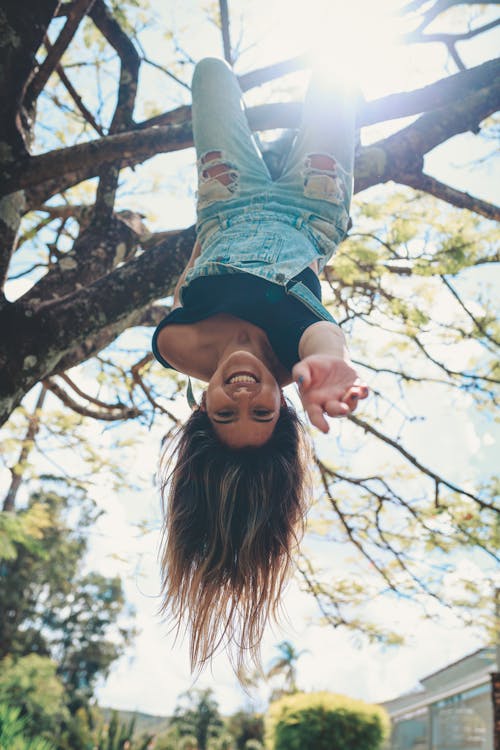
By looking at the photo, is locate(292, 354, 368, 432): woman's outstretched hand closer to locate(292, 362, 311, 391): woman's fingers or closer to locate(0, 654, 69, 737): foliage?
locate(292, 362, 311, 391): woman's fingers

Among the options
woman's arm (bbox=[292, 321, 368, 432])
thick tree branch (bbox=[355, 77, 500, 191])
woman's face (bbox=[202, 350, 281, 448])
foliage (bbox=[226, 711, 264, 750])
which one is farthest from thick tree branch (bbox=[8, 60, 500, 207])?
foliage (bbox=[226, 711, 264, 750])

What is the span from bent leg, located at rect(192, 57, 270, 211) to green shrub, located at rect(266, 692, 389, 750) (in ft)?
32.8

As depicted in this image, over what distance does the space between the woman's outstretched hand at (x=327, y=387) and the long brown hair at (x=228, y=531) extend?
2.20 ft

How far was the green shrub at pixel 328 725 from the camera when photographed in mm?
9570

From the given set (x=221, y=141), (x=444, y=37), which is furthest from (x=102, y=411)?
(x=444, y=37)

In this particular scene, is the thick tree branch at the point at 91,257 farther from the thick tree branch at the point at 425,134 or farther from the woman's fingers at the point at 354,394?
the woman's fingers at the point at 354,394

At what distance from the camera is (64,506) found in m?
21.8

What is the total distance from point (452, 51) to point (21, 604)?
839 inches

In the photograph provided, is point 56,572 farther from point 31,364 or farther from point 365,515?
point 31,364

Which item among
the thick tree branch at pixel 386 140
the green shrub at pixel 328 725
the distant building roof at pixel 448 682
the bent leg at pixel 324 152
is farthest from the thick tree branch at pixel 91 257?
the distant building roof at pixel 448 682

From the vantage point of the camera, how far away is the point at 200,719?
24.0 metres

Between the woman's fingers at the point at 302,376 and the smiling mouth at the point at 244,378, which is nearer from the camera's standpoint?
the woman's fingers at the point at 302,376

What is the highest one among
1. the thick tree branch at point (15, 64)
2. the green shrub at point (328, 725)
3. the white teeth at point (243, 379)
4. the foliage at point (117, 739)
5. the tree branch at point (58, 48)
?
the tree branch at point (58, 48)

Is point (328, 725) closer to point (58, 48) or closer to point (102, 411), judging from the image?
point (102, 411)
